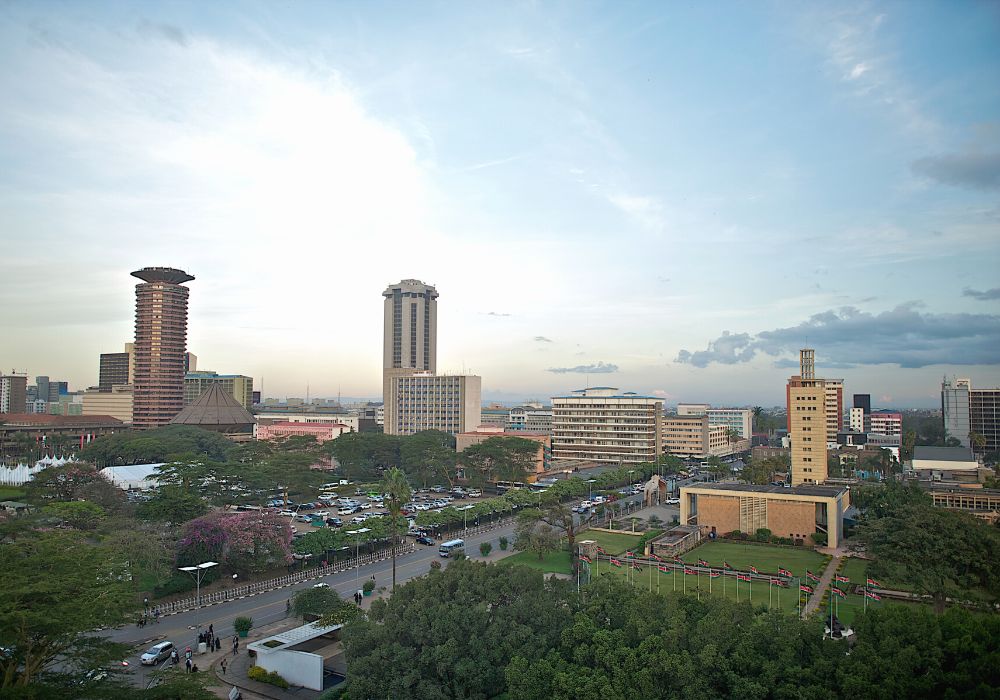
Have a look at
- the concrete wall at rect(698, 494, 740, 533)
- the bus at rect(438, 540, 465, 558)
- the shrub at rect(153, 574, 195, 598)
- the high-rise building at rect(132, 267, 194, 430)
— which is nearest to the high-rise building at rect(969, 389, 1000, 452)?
the concrete wall at rect(698, 494, 740, 533)

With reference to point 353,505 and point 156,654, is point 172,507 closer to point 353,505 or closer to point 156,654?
point 156,654

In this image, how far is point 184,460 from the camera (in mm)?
47469

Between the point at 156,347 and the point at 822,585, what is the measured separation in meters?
89.1

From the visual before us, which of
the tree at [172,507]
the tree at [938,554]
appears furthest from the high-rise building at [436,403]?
the tree at [938,554]

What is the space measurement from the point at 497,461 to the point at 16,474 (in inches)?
1591

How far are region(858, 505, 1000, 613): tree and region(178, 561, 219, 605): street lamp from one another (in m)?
28.1

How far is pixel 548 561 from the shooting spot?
34469 millimetres

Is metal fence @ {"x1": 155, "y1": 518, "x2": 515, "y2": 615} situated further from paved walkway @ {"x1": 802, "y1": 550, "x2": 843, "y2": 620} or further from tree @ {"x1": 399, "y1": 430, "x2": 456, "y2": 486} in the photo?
tree @ {"x1": 399, "y1": 430, "x2": 456, "y2": 486}

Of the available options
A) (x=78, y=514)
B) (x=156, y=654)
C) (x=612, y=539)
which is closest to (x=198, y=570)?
(x=156, y=654)

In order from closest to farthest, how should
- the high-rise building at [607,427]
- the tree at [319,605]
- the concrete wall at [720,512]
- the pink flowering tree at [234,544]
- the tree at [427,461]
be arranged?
1. the tree at [319,605]
2. the pink flowering tree at [234,544]
3. the concrete wall at [720,512]
4. the tree at [427,461]
5. the high-rise building at [607,427]

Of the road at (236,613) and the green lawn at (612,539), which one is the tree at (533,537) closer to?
the road at (236,613)

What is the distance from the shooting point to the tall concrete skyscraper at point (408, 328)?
124500 mm

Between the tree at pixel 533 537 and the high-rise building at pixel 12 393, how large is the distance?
156 meters

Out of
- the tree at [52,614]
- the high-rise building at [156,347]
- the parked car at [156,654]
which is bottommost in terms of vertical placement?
the parked car at [156,654]
